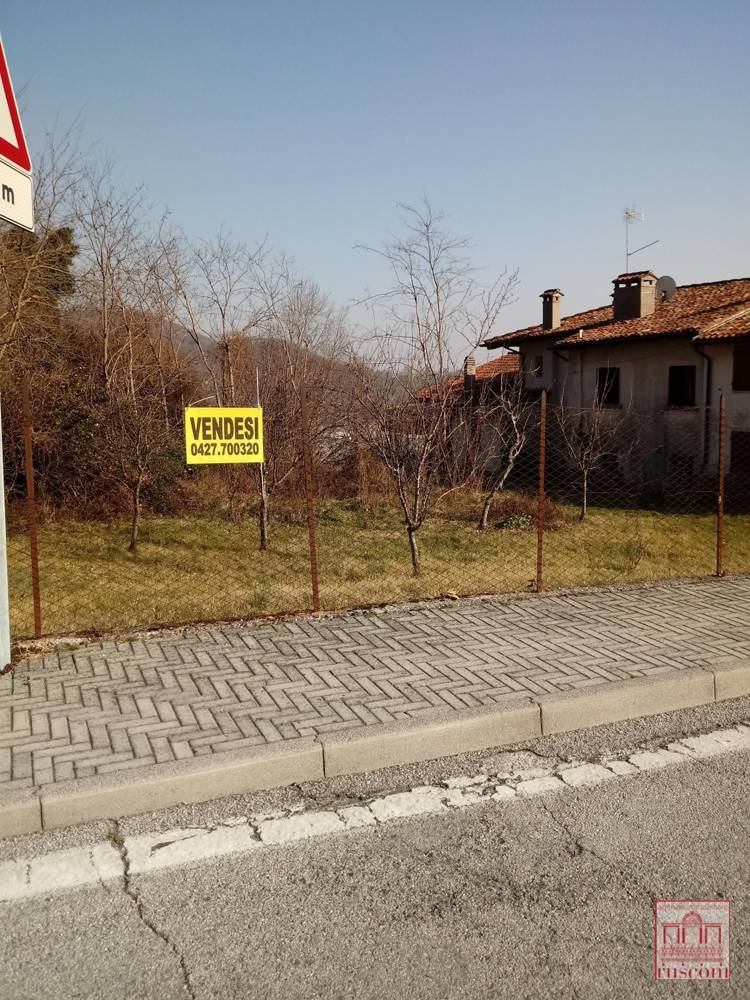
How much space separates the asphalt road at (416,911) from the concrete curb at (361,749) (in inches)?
4.8

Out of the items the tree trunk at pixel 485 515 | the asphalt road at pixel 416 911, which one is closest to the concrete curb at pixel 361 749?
the asphalt road at pixel 416 911

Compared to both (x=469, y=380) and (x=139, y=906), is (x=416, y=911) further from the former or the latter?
(x=469, y=380)

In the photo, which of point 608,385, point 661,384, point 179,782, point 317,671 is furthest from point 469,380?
point 179,782

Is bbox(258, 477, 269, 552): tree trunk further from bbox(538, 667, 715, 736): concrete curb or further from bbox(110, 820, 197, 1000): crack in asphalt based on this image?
bbox(110, 820, 197, 1000): crack in asphalt

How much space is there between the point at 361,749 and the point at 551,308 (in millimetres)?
27139

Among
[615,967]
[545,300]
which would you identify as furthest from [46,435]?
[545,300]

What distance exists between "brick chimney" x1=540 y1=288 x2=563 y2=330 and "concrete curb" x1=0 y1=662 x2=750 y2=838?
2537cm

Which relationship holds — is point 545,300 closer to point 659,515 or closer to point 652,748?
point 659,515

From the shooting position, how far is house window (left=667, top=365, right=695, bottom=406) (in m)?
22.4

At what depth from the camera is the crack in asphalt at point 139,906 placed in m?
2.52

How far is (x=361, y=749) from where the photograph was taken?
4.07 metres

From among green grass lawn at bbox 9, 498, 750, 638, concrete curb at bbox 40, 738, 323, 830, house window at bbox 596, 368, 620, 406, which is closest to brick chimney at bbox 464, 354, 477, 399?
green grass lawn at bbox 9, 498, 750, 638

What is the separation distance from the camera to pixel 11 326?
12.1m

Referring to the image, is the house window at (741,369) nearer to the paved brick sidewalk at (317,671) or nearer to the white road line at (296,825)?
the paved brick sidewalk at (317,671)
